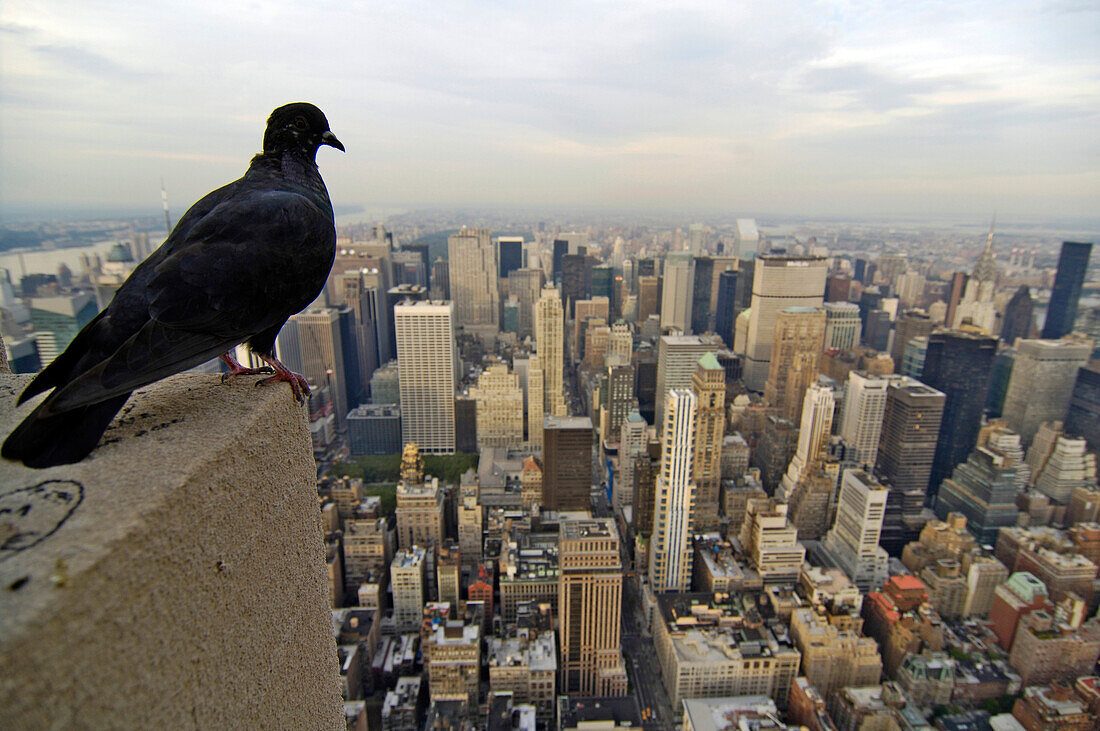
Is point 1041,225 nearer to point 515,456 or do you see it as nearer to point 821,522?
point 821,522

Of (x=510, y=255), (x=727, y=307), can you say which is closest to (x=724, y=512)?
(x=727, y=307)

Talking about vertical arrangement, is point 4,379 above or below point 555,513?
above

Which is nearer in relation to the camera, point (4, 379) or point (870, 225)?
point (4, 379)

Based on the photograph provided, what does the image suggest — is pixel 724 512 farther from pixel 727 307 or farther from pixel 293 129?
pixel 727 307

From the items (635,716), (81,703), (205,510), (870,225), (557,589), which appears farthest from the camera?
(870,225)

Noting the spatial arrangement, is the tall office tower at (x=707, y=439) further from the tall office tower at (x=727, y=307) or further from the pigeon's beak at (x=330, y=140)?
the tall office tower at (x=727, y=307)

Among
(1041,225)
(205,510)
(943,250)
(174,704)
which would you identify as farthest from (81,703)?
(943,250)

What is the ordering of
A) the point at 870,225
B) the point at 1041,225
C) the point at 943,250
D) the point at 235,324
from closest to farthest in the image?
1. the point at 235,324
2. the point at 1041,225
3. the point at 943,250
4. the point at 870,225
